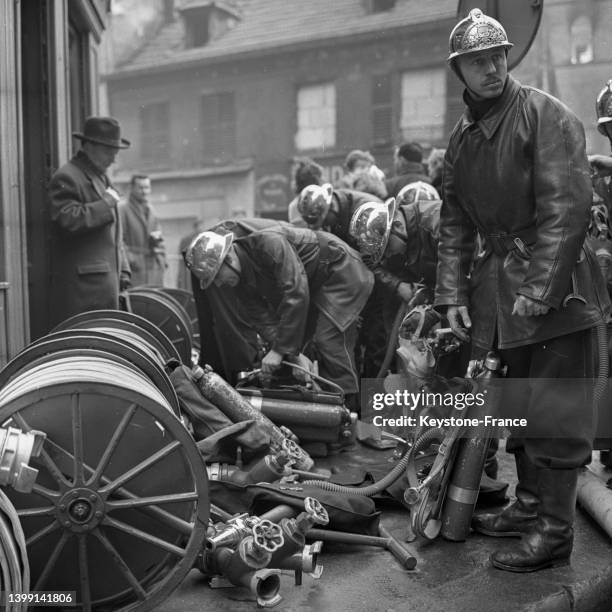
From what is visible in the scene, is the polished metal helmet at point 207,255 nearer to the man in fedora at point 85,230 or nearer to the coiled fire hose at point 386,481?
the man in fedora at point 85,230

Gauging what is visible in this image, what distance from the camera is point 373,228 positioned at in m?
5.75

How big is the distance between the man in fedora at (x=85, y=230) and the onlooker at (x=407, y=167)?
9.83ft

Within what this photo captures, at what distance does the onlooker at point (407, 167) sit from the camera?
26.9 feet

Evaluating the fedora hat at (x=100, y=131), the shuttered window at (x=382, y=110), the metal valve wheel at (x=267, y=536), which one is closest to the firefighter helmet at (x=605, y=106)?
the metal valve wheel at (x=267, y=536)

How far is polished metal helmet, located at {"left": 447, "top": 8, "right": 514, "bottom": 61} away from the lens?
3389 mm

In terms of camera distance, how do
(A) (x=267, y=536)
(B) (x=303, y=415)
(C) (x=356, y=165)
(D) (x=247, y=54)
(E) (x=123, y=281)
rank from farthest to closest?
1. (D) (x=247, y=54)
2. (C) (x=356, y=165)
3. (E) (x=123, y=281)
4. (B) (x=303, y=415)
5. (A) (x=267, y=536)

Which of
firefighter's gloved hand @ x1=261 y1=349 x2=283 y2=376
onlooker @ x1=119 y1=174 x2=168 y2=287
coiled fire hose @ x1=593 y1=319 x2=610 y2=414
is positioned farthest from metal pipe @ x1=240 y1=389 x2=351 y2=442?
onlooker @ x1=119 y1=174 x2=168 y2=287

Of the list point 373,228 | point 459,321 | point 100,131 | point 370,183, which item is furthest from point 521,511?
point 370,183

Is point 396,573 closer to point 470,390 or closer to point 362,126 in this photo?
point 470,390

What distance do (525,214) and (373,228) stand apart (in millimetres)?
2301

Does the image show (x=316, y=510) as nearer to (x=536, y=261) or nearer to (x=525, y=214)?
(x=536, y=261)

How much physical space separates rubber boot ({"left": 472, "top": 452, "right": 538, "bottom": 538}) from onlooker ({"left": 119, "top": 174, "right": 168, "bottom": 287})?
758cm

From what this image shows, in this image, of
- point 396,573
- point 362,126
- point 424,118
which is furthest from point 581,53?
point 396,573

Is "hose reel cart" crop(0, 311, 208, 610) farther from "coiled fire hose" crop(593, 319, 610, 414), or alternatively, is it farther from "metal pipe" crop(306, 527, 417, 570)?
"coiled fire hose" crop(593, 319, 610, 414)
